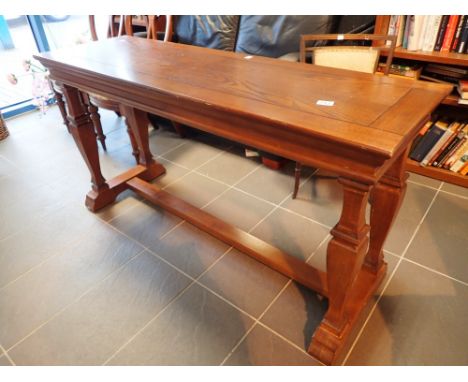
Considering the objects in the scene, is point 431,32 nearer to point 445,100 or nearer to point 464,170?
point 445,100

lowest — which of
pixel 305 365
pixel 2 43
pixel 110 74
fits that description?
pixel 305 365

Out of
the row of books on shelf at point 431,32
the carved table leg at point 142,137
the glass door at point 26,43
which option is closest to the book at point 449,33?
the row of books on shelf at point 431,32

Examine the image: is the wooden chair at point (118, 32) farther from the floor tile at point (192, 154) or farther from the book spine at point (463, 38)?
the book spine at point (463, 38)

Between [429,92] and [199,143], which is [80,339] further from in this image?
[199,143]

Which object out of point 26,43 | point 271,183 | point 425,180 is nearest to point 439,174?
point 425,180

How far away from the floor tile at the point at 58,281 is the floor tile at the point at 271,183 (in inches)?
30.1

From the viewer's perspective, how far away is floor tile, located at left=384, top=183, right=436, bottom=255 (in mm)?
1622

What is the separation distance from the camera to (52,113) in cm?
339

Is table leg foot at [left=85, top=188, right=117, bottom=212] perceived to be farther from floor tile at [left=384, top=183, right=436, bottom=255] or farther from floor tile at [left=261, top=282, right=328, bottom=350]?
floor tile at [left=384, top=183, right=436, bottom=255]

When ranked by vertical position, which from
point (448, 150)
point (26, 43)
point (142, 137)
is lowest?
point (448, 150)

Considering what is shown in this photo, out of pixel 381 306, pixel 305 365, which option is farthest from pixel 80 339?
pixel 381 306

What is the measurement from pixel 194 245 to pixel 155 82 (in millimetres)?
841

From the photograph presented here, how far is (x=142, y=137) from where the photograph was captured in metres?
2.06

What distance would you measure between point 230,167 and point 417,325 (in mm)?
1413
